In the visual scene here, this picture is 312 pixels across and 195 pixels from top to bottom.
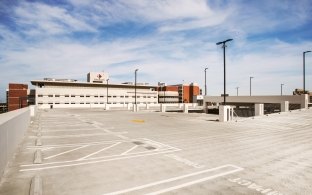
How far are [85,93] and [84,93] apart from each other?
379 mm

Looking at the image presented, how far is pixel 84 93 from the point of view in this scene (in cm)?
9150

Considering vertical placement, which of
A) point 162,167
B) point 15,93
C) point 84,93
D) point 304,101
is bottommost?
point 162,167

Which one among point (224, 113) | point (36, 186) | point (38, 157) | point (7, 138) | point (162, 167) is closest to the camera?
point (36, 186)

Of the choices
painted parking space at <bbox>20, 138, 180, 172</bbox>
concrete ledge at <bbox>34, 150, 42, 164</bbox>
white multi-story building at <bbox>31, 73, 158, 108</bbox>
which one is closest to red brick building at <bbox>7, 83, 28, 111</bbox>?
white multi-story building at <bbox>31, 73, 158, 108</bbox>

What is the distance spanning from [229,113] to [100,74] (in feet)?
315

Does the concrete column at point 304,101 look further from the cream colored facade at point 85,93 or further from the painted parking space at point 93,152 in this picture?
the cream colored facade at point 85,93

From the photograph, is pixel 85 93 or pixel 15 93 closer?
pixel 85 93

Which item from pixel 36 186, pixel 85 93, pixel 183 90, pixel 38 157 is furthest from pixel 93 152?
pixel 183 90

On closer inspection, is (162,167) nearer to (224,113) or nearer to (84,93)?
(224,113)

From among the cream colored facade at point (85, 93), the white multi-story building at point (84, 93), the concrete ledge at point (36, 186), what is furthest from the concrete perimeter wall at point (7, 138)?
the white multi-story building at point (84, 93)

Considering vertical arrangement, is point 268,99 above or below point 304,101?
above

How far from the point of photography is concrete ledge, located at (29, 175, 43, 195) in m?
6.34

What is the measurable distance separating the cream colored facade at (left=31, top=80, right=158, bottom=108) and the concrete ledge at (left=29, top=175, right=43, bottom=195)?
228ft

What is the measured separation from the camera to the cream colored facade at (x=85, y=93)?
84062 mm
